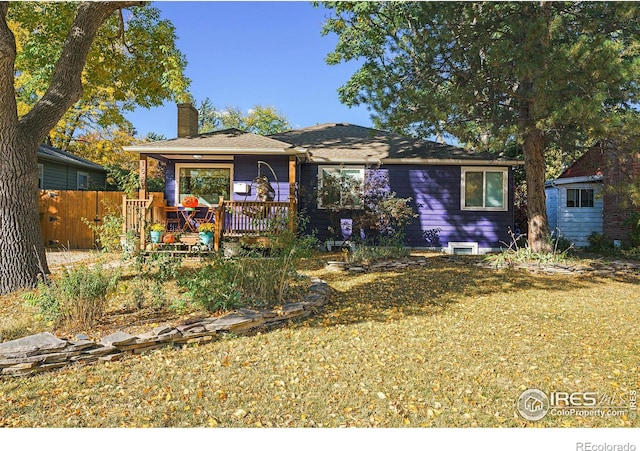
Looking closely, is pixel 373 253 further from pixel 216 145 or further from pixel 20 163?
pixel 20 163

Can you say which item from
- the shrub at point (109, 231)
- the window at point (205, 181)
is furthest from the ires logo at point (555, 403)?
the window at point (205, 181)

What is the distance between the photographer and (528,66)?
25.1ft

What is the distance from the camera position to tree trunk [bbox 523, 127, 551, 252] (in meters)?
9.66

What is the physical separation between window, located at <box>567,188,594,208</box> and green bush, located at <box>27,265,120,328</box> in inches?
600

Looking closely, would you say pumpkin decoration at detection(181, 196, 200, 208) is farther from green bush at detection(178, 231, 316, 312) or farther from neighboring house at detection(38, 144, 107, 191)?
neighboring house at detection(38, 144, 107, 191)

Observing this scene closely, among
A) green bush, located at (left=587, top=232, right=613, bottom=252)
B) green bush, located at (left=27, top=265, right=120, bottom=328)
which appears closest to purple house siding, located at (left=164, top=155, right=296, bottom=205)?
green bush, located at (left=27, top=265, right=120, bottom=328)

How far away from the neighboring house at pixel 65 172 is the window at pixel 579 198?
19312 millimetres

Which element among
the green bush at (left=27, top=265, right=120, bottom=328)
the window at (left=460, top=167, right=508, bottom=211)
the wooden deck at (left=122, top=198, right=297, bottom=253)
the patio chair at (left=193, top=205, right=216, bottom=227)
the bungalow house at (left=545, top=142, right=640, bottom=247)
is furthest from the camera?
the bungalow house at (left=545, top=142, right=640, bottom=247)

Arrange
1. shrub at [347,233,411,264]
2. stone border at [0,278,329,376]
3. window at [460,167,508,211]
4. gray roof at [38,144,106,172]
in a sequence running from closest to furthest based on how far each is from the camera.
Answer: stone border at [0,278,329,376] → shrub at [347,233,411,264] → window at [460,167,508,211] → gray roof at [38,144,106,172]

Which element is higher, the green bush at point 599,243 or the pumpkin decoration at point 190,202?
the pumpkin decoration at point 190,202

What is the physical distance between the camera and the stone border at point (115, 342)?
3.34 metres

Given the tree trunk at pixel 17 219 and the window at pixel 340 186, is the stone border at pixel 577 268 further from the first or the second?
the tree trunk at pixel 17 219

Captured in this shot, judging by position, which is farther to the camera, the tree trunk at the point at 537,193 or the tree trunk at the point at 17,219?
the tree trunk at the point at 537,193

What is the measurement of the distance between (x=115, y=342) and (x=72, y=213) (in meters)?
11.1
